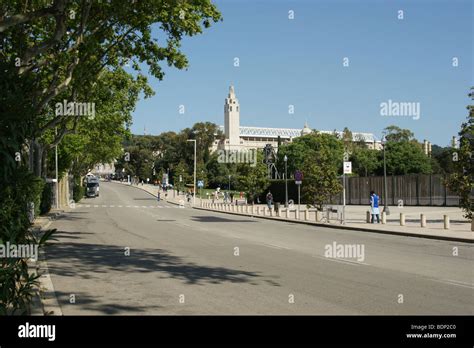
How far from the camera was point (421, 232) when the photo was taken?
939 inches

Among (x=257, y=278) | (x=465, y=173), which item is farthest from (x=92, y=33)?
(x=465, y=173)

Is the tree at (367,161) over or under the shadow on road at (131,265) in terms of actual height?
over

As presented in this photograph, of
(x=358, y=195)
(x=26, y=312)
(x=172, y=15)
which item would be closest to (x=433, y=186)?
(x=358, y=195)

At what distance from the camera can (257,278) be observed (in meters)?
11.7

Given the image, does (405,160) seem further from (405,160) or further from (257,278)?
(257,278)

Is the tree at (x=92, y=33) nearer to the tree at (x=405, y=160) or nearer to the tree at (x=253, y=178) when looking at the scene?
the tree at (x=253, y=178)

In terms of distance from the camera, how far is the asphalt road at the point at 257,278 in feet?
28.8

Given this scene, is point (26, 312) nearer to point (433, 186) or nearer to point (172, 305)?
point (172, 305)

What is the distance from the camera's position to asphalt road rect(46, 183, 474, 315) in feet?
28.8

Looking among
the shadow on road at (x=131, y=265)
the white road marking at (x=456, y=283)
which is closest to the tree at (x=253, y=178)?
the shadow on road at (x=131, y=265)

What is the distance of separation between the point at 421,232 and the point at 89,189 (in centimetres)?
7793

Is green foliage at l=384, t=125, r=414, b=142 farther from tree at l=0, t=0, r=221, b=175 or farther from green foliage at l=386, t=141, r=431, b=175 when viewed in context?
tree at l=0, t=0, r=221, b=175
